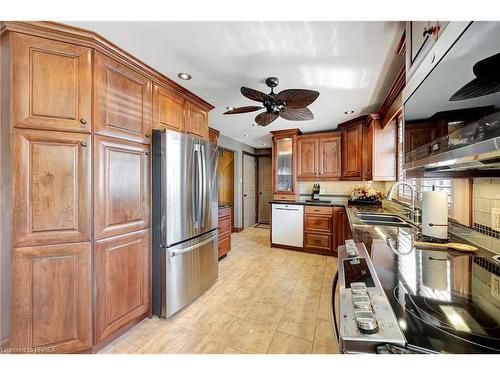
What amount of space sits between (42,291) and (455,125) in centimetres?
231

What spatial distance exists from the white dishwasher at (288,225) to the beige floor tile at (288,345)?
7.07ft

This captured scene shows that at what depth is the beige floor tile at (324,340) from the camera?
1.49 m

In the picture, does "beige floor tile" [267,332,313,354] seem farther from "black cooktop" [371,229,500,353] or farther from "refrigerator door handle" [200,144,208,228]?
"refrigerator door handle" [200,144,208,228]

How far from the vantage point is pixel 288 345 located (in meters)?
1.53

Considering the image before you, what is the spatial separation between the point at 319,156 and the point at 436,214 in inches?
110

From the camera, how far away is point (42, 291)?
4.16 feet

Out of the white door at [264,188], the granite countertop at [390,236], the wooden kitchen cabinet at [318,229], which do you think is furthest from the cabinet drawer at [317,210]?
the white door at [264,188]

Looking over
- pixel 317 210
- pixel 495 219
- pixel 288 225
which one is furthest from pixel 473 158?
pixel 288 225

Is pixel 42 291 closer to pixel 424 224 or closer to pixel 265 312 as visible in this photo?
pixel 265 312

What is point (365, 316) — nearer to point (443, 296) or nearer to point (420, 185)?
point (443, 296)

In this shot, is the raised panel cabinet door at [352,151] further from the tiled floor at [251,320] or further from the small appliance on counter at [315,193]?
the tiled floor at [251,320]

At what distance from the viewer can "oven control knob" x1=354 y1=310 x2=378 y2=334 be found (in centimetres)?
47

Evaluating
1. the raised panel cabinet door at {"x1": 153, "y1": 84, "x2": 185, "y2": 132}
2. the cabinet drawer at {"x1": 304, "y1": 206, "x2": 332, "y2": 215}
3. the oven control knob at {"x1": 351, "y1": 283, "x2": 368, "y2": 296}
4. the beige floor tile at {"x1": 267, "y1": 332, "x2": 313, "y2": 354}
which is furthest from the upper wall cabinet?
the oven control knob at {"x1": 351, "y1": 283, "x2": 368, "y2": 296}
